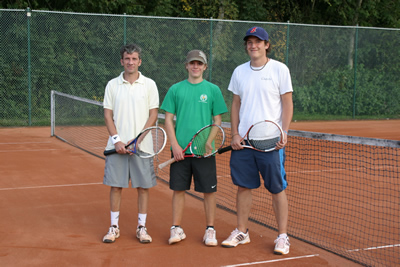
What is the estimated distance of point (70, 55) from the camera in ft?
47.1

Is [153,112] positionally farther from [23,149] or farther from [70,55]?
[70,55]

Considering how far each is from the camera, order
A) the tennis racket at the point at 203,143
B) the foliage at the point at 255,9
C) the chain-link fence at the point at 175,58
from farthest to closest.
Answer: the foliage at the point at 255,9
the chain-link fence at the point at 175,58
the tennis racket at the point at 203,143

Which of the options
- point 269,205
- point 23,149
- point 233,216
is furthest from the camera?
point 23,149

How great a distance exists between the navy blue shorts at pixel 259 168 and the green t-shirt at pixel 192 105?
0.40 meters

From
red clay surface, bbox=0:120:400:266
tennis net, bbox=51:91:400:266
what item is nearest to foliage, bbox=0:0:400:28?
tennis net, bbox=51:91:400:266

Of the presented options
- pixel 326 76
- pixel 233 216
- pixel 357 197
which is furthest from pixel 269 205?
pixel 326 76

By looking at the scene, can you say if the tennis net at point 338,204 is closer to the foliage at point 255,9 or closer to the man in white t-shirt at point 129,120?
the man in white t-shirt at point 129,120

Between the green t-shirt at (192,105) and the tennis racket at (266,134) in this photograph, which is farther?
the green t-shirt at (192,105)

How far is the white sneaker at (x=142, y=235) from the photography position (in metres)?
4.75

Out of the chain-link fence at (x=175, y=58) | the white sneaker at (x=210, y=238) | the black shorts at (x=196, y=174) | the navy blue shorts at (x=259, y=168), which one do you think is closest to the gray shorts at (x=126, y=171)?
the black shorts at (x=196, y=174)

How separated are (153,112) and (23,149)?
21.2ft

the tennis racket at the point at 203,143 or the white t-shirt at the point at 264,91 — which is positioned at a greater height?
the white t-shirt at the point at 264,91

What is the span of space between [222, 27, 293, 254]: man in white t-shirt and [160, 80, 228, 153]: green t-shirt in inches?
8.2

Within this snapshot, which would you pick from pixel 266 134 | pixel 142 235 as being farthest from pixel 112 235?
pixel 266 134
